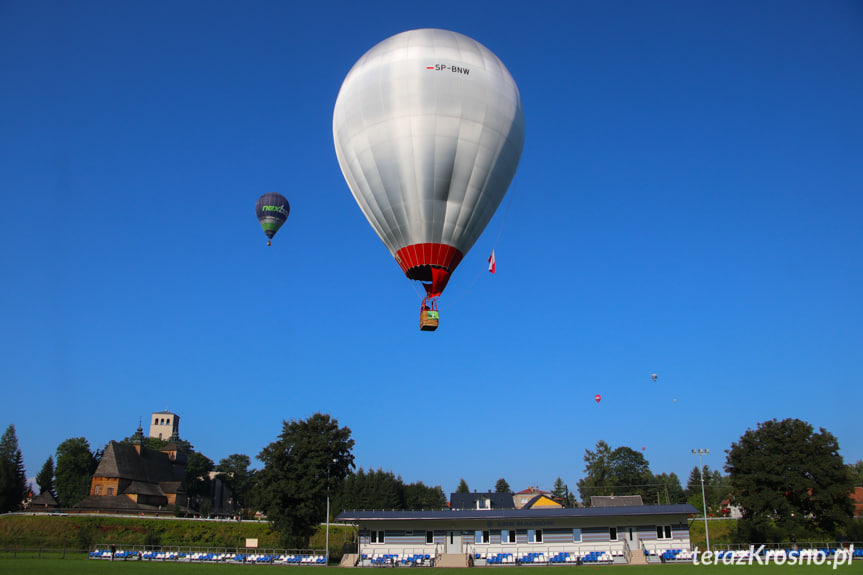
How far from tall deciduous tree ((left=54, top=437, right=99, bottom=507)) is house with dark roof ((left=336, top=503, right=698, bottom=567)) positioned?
6767cm

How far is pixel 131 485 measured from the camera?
82625 millimetres

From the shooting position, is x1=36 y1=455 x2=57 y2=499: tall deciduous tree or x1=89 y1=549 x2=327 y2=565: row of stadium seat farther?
x1=36 y1=455 x2=57 y2=499: tall deciduous tree

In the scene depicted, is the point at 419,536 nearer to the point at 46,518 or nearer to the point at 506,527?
the point at 506,527

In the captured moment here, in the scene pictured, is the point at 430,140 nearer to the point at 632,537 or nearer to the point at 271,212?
the point at 632,537

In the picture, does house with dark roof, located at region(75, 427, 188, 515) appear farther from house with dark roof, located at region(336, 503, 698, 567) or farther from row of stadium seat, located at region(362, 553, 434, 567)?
house with dark roof, located at region(336, 503, 698, 567)

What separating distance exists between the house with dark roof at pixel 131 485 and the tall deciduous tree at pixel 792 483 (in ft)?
214

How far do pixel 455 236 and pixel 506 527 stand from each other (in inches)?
843

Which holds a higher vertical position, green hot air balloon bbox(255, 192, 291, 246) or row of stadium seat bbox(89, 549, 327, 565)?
green hot air balloon bbox(255, 192, 291, 246)

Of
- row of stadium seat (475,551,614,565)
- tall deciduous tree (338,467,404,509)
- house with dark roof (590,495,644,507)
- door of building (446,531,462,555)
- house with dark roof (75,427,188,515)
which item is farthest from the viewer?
tall deciduous tree (338,467,404,509)

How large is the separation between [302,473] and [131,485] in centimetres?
5303

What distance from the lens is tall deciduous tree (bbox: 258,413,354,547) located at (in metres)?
42.4

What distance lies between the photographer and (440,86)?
27.6m

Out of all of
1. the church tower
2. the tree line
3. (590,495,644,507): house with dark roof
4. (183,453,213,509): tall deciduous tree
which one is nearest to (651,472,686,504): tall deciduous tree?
(590,495,644,507): house with dark roof

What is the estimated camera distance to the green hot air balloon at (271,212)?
58.3 m
